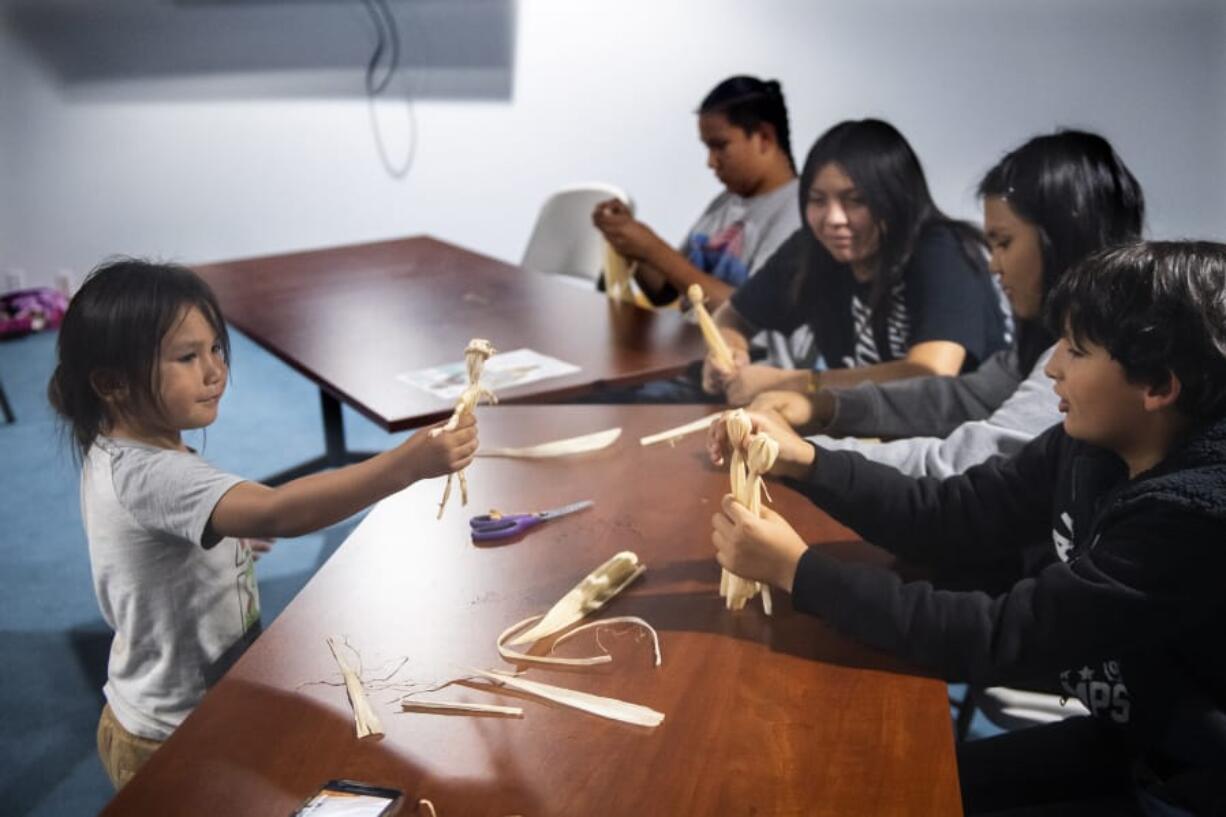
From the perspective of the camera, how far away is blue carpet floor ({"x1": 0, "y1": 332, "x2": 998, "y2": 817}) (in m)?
2.26

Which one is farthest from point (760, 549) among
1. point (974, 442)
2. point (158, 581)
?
point (158, 581)

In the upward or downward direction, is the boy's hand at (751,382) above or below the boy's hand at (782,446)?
below

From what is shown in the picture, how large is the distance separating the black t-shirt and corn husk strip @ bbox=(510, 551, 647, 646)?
3.38 feet

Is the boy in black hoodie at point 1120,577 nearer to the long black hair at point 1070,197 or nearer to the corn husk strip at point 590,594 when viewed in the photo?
the corn husk strip at point 590,594

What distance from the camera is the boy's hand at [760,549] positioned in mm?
1316

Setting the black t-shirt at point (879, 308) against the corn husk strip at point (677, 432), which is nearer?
the corn husk strip at point (677, 432)

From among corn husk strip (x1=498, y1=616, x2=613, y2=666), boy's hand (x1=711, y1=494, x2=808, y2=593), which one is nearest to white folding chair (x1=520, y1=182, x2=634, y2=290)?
boy's hand (x1=711, y1=494, x2=808, y2=593)

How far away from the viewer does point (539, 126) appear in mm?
4922

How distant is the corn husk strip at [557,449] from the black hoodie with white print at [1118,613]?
1.88 feet

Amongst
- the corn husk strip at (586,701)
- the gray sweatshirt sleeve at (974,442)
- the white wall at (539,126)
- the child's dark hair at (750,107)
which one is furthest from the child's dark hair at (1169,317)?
the white wall at (539,126)

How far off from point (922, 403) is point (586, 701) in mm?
1025

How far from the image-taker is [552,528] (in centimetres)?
156

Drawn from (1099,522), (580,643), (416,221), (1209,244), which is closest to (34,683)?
(580,643)

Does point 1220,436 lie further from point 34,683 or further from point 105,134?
point 105,134
